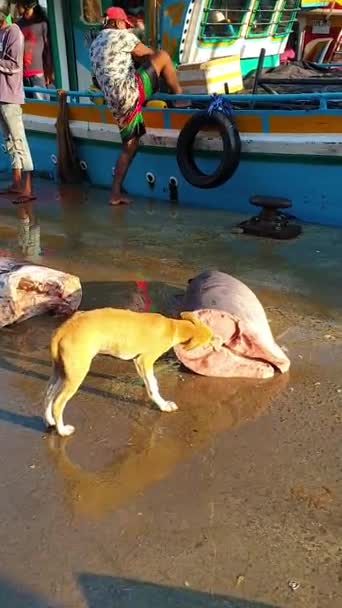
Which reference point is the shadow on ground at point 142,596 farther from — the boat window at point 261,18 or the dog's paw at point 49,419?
the boat window at point 261,18

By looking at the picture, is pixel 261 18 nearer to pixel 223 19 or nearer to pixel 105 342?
pixel 223 19

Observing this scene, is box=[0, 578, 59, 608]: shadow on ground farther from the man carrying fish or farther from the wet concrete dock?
the man carrying fish

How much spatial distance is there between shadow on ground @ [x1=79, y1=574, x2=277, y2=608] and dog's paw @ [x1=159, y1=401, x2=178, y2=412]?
1.12 metres

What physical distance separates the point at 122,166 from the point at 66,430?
479 centimetres

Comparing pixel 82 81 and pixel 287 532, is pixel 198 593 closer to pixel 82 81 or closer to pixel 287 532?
pixel 287 532

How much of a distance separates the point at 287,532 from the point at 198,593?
1.49 ft

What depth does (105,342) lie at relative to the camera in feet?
9.94

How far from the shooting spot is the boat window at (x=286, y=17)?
862 centimetres

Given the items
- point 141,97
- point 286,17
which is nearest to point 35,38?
point 141,97

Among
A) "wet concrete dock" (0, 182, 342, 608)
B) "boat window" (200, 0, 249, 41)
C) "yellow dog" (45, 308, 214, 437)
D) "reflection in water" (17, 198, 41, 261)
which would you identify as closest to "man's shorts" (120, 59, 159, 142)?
"boat window" (200, 0, 249, 41)

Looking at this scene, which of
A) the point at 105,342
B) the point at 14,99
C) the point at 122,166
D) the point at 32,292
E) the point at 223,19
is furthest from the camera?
the point at 223,19

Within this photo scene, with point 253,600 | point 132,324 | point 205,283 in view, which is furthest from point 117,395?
point 253,600

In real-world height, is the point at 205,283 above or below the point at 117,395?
above

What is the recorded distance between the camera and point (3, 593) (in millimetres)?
2273
